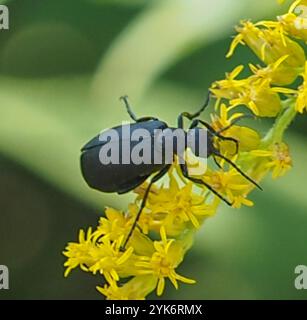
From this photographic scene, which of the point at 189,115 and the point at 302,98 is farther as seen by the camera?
the point at 189,115

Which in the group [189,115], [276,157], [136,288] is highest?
[189,115]

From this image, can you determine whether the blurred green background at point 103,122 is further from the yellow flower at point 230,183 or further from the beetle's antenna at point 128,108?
the yellow flower at point 230,183

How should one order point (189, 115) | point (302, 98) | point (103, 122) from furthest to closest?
1. point (103, 122)
2. point (189, 115)
3. point (302, 98)

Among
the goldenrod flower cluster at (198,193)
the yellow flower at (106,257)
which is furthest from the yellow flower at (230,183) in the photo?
the yellow flower at (106,257)

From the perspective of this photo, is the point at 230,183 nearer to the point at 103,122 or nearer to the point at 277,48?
the point at 277,48

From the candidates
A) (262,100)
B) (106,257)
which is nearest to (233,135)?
(262,100)

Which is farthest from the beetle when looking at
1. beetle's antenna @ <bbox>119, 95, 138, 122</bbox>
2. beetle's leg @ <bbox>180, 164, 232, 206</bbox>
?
beetle's antenna @ <bbox>119, 95, 138, 122</bbox>

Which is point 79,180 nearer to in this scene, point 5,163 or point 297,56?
point 5,163
